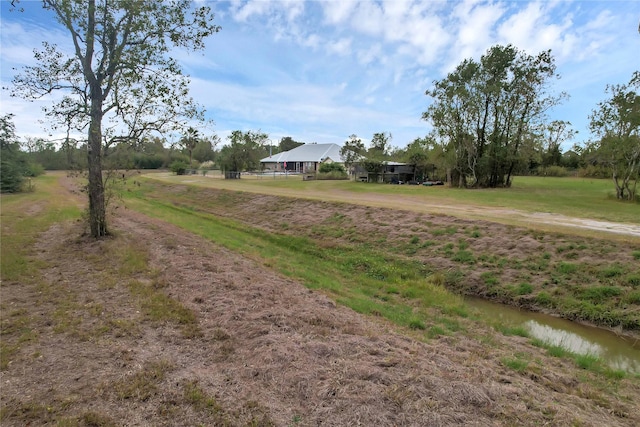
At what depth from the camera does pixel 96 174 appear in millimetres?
10312

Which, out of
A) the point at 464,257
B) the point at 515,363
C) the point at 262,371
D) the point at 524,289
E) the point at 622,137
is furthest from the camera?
the point at 622,137

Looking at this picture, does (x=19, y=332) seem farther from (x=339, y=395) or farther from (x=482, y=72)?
(x=482, y=72)

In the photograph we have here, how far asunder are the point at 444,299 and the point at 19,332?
8405 millimetres

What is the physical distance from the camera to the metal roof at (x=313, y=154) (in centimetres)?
6184

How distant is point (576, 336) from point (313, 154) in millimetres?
59503

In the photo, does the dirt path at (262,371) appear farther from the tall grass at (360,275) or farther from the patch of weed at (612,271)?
the patch of weed at (612,271)

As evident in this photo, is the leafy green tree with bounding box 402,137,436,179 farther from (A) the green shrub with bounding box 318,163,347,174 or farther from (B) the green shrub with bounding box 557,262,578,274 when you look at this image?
(B) the green shrub with bounding box 557,262,578,274

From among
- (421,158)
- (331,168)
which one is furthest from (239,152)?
(421,158)

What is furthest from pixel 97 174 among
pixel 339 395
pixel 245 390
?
pixel 339 395

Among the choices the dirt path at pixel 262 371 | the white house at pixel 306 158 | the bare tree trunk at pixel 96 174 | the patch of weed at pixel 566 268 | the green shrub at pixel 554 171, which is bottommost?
the dirt path at pixel 262 371

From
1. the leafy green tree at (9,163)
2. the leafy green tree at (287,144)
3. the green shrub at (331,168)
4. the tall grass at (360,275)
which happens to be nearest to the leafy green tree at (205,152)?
the leafy green tree at (287,144)

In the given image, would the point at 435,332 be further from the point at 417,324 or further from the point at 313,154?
the point at 313,154

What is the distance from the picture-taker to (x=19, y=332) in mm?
4941

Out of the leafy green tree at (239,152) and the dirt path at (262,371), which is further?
the leafy green tree at (239,152)
